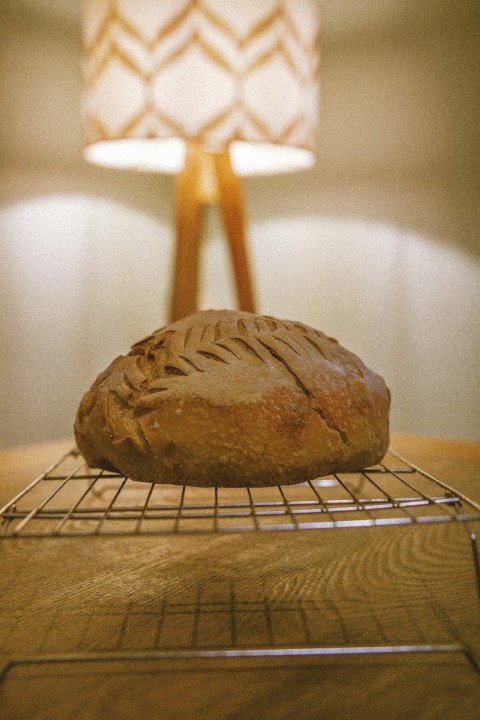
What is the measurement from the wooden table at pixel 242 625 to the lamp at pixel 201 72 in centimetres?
100

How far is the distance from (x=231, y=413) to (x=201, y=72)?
1.04 meters

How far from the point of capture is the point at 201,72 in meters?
1.64

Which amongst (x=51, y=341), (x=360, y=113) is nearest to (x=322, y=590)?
(x=51, y=341)

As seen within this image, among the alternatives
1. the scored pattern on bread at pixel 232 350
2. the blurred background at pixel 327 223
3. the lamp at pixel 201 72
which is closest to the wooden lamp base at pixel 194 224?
the lamp at pixel 201 72

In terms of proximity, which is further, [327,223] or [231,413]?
[327,223]

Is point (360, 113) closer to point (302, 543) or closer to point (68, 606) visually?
point (302, 543)

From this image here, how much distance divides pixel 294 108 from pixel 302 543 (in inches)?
43.3

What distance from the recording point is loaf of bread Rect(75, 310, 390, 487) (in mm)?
909

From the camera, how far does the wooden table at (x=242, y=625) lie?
2.20 feet

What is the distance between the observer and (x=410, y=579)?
978 millimetres

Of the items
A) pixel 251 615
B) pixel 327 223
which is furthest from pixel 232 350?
pixel 327 223

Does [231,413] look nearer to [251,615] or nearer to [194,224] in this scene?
[251,615]

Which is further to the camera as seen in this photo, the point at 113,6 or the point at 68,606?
the point at 113,6

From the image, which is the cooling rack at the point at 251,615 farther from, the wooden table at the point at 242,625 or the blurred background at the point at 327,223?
the blurred background at the point at 327,223
